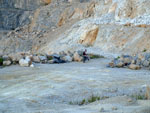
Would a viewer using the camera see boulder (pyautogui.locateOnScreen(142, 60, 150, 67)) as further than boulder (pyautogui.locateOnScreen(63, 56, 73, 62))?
No

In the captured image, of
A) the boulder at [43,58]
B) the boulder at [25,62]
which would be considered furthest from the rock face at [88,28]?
the boulder at [25,62]

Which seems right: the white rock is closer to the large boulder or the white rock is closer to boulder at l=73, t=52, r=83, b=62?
the large boulder

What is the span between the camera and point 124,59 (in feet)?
40.8

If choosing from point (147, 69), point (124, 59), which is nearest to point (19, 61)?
point (124, 59)

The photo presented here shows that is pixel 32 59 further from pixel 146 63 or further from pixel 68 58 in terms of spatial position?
pixel 146 63

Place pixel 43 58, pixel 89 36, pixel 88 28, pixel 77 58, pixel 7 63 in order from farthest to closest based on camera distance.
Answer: pixel 88 28 < pixel 89 36 < pixel 77 58 < pixel 43 58 < pixel 7 63

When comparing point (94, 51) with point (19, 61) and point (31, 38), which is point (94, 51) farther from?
point (31, 38)

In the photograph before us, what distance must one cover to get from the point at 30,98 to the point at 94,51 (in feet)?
53.5

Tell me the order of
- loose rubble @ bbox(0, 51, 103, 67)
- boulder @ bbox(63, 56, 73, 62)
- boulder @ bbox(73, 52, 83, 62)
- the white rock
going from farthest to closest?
boulder @ bbox(73, 52, 83, 62) → boulder @ bbox(63, 56, 73, 62) → loose rubble @ bbox(0, 51, 103, 67) → the white rock

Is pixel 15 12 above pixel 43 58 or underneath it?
above

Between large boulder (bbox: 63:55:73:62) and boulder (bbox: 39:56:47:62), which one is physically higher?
boulder (bbox: 39:56:47:62)

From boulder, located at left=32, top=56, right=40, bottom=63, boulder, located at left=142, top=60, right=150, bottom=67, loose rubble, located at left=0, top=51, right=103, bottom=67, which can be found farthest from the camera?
boulder, located at left=32, top=56, right=40, bottom=63

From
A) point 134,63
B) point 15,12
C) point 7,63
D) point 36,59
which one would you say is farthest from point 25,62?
point 15,12

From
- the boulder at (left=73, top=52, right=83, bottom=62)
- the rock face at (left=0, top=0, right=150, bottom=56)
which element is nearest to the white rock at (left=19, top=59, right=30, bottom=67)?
the boulder at (left=73, top=52, right=83, bottom=62)
